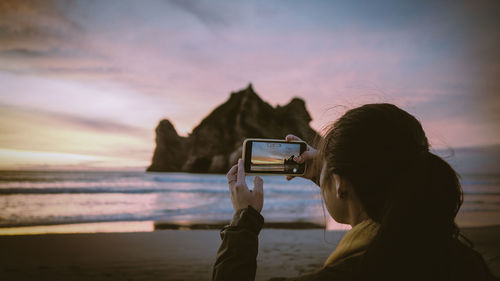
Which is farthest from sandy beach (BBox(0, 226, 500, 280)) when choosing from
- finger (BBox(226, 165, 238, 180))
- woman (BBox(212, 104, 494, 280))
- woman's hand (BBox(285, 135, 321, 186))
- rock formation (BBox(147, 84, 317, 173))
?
rock formation (BBox(147, 84, 317, 173))

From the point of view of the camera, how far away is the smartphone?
1489mm

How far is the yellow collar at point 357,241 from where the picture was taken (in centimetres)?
96

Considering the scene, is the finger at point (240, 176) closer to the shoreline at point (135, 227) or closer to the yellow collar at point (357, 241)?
the yellow collar at point (357, 241)

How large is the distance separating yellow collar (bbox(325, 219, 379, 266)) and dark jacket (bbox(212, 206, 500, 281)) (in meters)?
0.04

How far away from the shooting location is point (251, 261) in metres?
1.13

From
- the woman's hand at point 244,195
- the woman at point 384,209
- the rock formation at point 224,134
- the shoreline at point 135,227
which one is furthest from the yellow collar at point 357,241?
the rock formation at point 224,134

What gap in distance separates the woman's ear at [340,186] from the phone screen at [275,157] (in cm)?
45

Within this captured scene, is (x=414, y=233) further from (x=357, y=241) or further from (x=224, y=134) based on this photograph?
(x=224, y=134)

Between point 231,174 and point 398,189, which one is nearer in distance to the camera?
point 398,189

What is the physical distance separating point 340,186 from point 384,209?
0.17 metres

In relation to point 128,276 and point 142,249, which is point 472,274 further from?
point 142,249

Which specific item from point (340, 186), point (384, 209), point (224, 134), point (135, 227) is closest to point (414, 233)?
point (384, 209)

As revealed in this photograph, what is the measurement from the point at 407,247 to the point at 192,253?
5162 mm

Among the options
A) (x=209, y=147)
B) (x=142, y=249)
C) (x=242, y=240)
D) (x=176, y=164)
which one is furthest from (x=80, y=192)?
(x=176, y=164)
